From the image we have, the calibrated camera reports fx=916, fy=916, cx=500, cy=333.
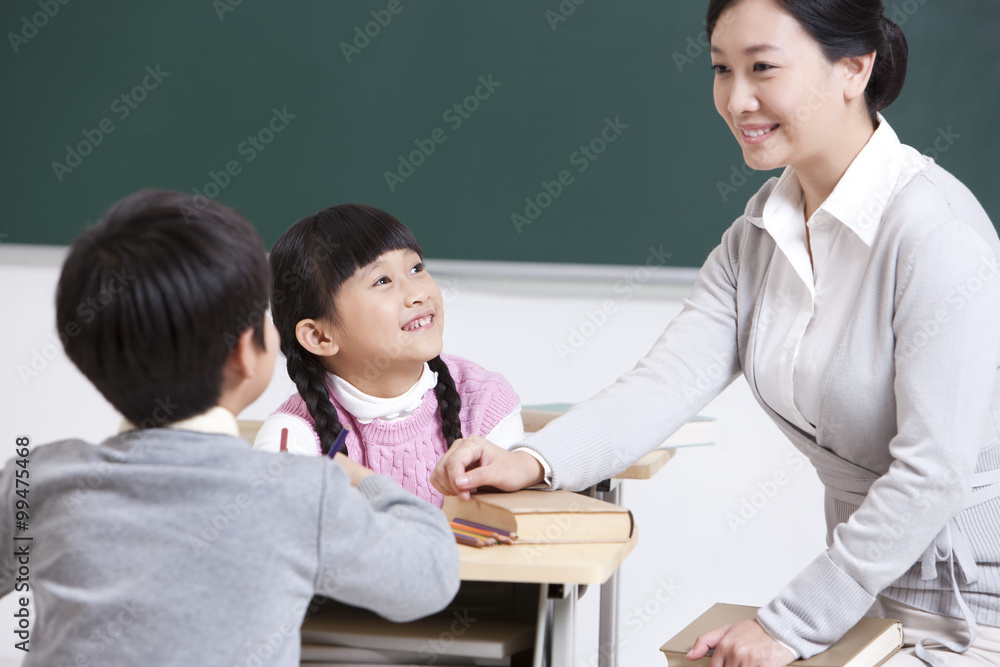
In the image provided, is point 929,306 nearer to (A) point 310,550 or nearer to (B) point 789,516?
(A) point 310,550

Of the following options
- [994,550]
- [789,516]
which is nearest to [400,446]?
[994,550]

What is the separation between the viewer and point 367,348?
70.6 inches

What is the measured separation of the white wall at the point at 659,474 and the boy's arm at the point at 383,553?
189cm

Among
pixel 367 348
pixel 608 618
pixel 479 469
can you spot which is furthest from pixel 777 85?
pixel 608 618

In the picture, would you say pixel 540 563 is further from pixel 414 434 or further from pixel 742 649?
pixel 414 434

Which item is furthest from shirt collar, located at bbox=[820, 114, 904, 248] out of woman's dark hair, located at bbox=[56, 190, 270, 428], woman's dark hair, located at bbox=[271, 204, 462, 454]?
woman's dark hair, located at bbox=[56, 190, 270, 428]

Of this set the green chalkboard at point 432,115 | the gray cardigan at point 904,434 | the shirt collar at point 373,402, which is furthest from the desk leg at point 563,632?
the green chalkboard at point 432,115

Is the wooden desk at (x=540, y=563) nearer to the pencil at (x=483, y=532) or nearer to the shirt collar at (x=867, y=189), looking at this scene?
the pencil at (x=483, y=532)

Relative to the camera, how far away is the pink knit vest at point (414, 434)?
5.84 ft

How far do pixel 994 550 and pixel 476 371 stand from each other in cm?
104

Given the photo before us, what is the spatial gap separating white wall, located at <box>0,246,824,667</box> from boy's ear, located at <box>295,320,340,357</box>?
3.82ft

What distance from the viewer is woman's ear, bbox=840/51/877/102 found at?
1.48 meters

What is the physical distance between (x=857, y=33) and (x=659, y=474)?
68.7 inches

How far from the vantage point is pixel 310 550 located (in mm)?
949
